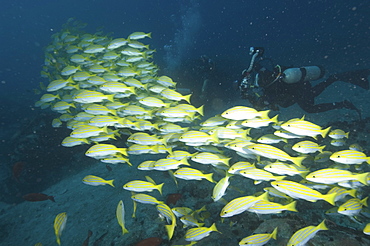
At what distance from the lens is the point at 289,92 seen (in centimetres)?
729

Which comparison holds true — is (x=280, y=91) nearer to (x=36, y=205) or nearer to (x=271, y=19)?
(x=36, y=205)

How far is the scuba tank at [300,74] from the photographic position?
6635mm

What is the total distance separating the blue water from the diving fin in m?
4.41

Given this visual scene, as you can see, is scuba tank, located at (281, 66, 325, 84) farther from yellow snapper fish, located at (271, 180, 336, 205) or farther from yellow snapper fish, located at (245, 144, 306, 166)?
yellow snapper fish, located at (271, 180, 336, 205)

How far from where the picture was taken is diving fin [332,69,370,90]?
834 centimetres

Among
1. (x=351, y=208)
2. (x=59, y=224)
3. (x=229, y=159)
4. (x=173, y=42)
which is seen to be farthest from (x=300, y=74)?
(x=173, y=42)

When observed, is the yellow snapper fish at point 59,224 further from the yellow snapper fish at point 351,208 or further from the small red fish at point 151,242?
A: the yellow snapper fish at point 351,208

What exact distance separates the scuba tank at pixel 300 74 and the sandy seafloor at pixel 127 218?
8.38 ft

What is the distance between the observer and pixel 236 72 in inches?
597

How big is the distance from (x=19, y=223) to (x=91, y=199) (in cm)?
304

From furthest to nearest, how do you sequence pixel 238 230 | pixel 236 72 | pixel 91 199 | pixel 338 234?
pixel 236 72, pixel 91 199, pixel 238 230, pixel 338 234

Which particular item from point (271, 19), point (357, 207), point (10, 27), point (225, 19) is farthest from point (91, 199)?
point (10, 27)

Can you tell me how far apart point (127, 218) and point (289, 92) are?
22.9ft

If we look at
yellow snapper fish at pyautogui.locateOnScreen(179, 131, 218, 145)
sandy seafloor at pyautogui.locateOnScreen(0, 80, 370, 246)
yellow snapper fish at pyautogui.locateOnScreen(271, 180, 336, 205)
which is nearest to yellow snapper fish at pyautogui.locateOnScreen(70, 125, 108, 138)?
yellow snapper fish at pyautogui.locateOnScreen(179, 131, 218, 145)
